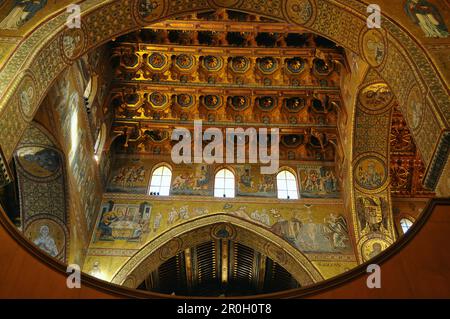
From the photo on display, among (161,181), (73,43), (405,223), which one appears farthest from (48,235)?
(405,223)

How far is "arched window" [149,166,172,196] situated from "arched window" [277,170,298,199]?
11.5 feet

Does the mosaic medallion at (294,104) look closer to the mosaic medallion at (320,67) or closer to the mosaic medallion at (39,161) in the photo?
the mosaic medallion at (320,67)

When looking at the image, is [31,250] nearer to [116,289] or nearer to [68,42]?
[116,289]

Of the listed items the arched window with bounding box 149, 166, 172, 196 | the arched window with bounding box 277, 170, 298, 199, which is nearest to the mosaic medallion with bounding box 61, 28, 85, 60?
the arched window with bounding box 149, 166, 172, 196

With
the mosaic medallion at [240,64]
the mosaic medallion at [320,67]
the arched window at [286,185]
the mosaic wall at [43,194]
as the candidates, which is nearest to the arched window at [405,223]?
the arched window at [286,185]

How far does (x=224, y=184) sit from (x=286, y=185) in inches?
77.5

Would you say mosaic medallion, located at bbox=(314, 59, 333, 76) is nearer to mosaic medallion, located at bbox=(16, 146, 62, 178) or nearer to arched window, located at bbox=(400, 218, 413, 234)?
arched window, located at bbox=(400, 218, 413, 234)

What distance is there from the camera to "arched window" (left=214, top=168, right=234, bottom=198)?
13391 mm

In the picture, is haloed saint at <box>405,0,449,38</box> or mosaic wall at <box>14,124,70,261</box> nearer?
haloed saint at <box>405,0,449,38</box>

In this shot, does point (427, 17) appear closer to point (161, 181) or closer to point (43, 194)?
point (161, 181)

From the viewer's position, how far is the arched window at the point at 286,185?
13367mm

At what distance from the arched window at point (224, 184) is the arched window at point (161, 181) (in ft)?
4.95

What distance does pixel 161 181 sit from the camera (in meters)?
13.7
